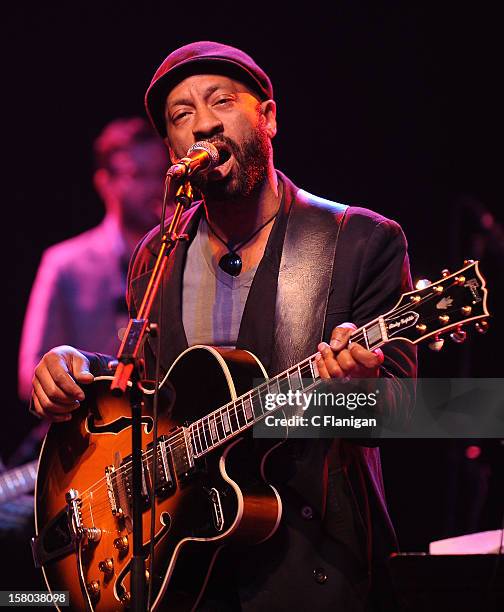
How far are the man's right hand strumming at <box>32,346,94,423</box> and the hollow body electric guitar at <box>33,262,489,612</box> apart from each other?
0.07 metres

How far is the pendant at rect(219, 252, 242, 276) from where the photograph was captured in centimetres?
316

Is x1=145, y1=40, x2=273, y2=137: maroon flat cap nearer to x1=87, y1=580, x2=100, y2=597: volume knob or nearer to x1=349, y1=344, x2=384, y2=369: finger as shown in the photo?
x1=349, y1=344, x2=384, y2=369: finger

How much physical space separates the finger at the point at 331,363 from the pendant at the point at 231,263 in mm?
758

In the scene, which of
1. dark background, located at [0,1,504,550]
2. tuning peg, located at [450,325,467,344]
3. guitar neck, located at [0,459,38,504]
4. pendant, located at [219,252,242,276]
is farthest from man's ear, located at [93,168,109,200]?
tuning peg, located at [450,325,467,344]

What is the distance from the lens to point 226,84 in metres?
3.15

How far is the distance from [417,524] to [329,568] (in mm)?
1954

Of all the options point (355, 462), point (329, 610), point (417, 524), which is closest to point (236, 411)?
point (355, 462)

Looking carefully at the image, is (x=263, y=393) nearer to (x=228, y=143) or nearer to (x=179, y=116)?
(x=228, y=143)

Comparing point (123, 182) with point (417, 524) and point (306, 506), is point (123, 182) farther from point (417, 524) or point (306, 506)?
point (306, 506)

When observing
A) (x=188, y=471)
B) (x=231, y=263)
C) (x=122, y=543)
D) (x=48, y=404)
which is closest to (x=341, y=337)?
(x=188, y=471)

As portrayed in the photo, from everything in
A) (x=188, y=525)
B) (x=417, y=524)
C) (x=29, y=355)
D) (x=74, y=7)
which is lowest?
(x=417, y=524)

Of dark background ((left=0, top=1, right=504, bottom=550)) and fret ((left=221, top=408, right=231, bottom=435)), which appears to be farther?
dark background ((left=0, top=1, right=504, bottom=550))

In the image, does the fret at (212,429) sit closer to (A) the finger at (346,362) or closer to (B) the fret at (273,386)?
(B) the fret at (273,386)

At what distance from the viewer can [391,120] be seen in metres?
4.59
